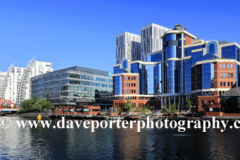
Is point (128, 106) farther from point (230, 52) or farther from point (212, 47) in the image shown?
point (230, 52)

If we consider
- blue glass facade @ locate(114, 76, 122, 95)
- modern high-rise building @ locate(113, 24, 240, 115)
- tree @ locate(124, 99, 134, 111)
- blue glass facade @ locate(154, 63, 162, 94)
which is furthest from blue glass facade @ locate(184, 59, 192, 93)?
blue glass facade @ locate(114, 76, 122, 95)

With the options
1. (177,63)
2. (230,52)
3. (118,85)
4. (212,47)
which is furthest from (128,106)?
(230,52)

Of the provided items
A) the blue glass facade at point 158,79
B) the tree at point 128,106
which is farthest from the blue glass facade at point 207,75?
the tree at point 128,106

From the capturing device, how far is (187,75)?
178 meters

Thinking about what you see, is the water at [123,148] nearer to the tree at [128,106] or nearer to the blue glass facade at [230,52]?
the blue glass facade at [230,52]

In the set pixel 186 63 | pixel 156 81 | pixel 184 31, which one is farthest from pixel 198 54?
pixel 156 81

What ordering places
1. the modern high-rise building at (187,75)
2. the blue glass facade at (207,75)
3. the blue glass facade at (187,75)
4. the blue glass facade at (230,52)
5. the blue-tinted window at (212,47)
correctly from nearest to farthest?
the modern high-rise building at (187,75), the blue glass facade at (207,75), the blue glass facade at (230,52), the blue-tinted window at (212,47), the blue glass facade at (187,75)

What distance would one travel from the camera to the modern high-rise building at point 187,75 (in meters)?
144

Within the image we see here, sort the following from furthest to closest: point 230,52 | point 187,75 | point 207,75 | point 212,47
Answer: point 187,75 < point 212,47 < point 230,52 < point 207,75

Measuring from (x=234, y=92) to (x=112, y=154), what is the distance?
303 feet

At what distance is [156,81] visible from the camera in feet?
650

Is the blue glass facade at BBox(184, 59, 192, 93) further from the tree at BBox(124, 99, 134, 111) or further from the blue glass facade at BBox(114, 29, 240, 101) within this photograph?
the tree at BBox(124, 99, 134, 111)

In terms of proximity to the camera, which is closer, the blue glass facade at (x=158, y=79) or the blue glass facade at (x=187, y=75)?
the blue glass facade at (x=187, y=75)

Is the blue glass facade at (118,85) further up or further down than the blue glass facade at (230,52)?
further down
